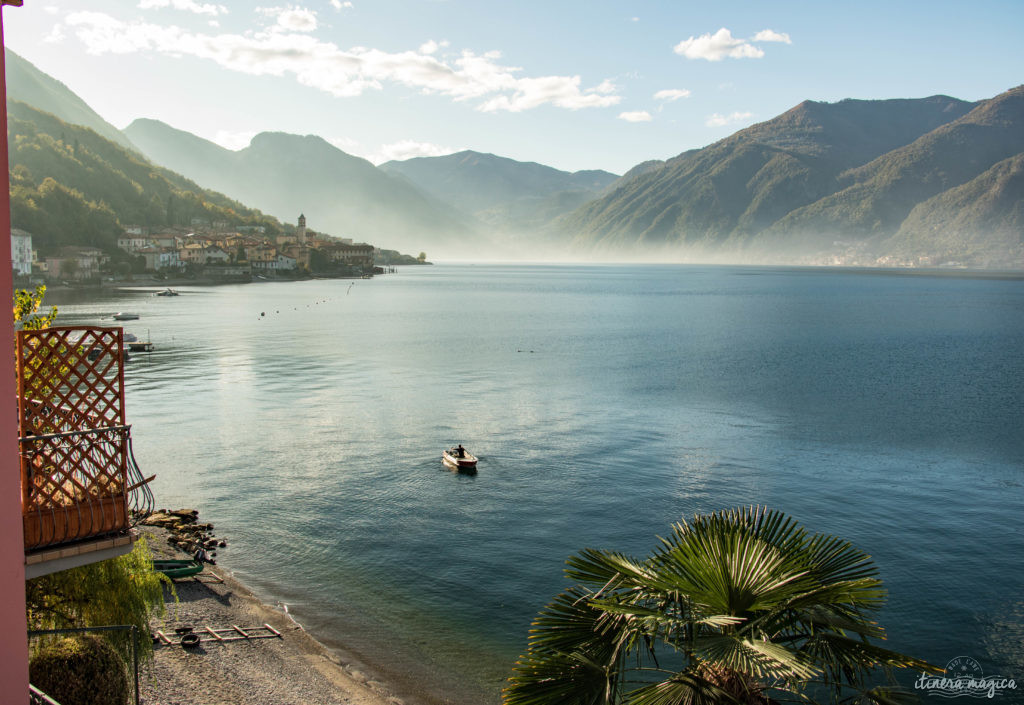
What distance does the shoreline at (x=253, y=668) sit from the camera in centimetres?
1478

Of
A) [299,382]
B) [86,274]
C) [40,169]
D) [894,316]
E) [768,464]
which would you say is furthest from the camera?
[40,169]

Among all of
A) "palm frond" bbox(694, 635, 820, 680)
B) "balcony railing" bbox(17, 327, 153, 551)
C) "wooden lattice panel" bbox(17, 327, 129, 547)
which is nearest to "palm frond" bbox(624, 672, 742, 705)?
"palm frond" bbox(694, 635, 820, 680)

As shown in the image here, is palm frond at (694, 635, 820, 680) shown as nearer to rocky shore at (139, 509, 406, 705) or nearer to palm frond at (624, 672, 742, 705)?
palm frond at (624, 672, 742, 705)

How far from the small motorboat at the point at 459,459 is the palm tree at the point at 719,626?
24.2m

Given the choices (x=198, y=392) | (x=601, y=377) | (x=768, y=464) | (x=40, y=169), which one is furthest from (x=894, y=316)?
(x=40, y=169)

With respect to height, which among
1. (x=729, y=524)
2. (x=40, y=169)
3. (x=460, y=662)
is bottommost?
(x=460, y=662)

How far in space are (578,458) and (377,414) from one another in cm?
1484

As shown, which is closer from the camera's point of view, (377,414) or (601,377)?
(377,414)

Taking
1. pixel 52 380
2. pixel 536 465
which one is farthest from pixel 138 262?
pixel 52 380

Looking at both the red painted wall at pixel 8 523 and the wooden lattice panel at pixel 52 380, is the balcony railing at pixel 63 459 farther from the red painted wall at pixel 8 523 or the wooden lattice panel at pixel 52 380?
the red painted wall at pixel 8 523

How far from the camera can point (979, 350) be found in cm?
7344

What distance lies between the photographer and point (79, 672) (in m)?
10.9

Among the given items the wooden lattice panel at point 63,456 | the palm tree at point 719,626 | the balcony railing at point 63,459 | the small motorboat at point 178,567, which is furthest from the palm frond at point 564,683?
the small motorboat at point 178,567

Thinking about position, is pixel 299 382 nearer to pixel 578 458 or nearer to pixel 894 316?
pixel 578 458
